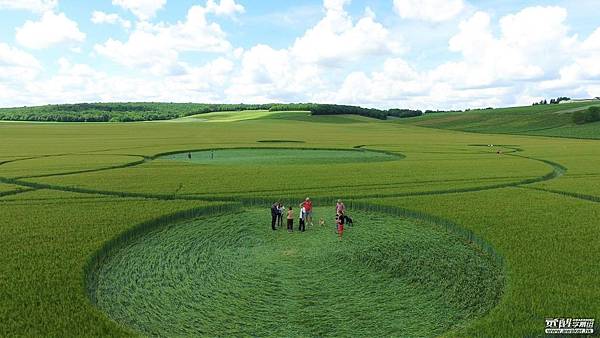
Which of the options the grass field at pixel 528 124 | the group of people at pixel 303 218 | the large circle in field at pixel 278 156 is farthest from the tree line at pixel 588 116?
the group of people at pixel 303 218

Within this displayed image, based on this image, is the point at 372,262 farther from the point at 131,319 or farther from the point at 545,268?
the point at 131,319

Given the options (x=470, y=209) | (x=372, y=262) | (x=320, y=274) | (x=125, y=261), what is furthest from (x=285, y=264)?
(x=470, y=209)

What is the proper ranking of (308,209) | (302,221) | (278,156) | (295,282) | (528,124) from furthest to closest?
(528,124) < (278,156) < (308,209) < (302,221) < (295,282)

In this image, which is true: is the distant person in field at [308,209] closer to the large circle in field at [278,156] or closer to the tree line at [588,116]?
the large circle in field at [278,156]
